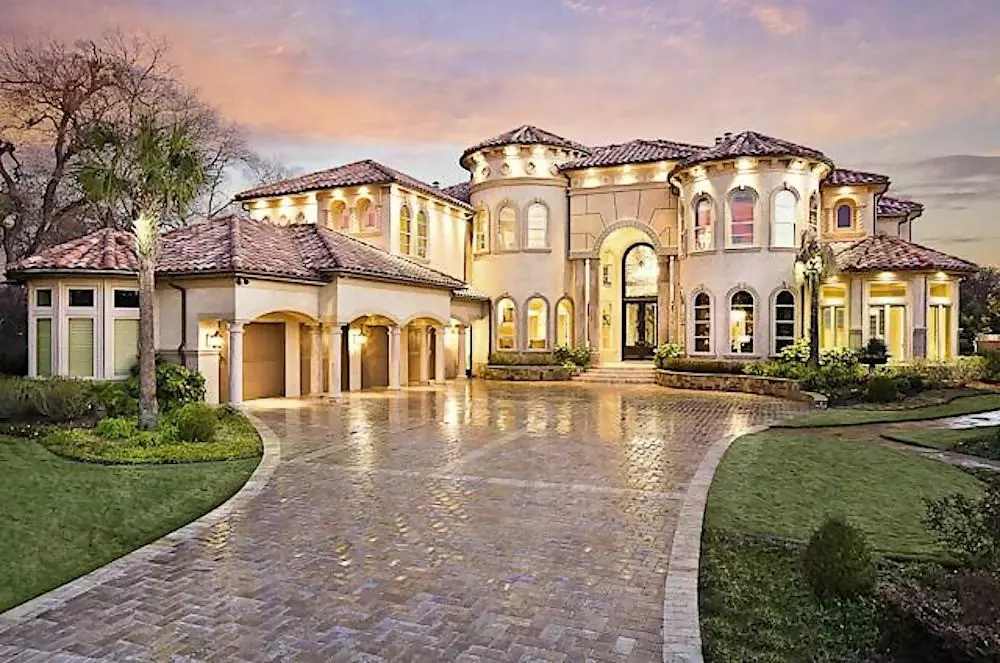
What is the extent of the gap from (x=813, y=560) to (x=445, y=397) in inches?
665

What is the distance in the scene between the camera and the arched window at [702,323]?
27.1 metres

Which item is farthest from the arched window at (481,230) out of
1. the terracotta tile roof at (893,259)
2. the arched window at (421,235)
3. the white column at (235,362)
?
the white column at (235,362)

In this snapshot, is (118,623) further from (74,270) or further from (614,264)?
(614,264)

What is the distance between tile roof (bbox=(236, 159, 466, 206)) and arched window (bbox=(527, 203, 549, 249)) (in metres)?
3.18

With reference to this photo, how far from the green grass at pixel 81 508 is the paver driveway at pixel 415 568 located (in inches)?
29.0

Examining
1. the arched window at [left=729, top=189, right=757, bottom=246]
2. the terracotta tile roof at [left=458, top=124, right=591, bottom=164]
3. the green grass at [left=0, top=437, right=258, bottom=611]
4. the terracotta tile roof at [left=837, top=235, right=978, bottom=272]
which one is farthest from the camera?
the terracotta tile roof at [left=458, top=124, right=591, bottom=164]

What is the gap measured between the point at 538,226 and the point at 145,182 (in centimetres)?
1996

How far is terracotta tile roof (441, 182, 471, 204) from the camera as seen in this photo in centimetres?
3458

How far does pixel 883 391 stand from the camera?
19.8 metres

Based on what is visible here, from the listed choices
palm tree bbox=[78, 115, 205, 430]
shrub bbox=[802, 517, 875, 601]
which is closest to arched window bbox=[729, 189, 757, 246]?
palm tree bbox=[78, 115, 205, 430]

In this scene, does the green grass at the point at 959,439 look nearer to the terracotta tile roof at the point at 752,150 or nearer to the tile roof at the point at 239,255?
the terracotta tile roof at the point at 752,150

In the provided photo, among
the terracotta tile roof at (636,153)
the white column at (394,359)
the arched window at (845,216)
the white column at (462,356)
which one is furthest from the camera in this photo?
the white column at (462,356)

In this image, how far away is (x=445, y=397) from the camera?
2256cm

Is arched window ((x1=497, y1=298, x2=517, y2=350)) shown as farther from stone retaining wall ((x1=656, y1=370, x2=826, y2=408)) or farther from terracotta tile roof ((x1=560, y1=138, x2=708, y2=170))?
stone retaining wall ((x1=656, y1=370, x2=826, y2=408))
